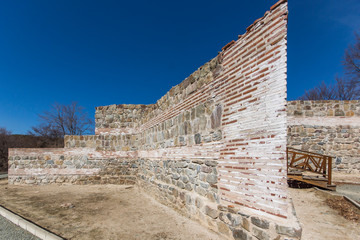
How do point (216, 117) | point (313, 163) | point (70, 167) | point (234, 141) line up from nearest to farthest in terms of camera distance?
point (234, 141), point (216, 117), point (313, 163), point (70, 167)

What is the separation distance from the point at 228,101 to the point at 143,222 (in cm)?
337

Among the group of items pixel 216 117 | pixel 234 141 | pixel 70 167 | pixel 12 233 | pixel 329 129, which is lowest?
pixel 12 233

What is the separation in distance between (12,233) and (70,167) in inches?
232

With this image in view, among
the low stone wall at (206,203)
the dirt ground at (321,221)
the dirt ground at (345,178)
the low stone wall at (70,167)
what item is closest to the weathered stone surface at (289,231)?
the low stone wall at (206,203)

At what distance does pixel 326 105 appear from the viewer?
10.1 meters

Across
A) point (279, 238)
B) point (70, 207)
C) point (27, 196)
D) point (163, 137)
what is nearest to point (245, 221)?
point (279, 238)

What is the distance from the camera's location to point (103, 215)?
5230 mm

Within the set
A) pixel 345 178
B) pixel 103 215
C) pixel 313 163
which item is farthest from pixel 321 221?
pixel 345 178

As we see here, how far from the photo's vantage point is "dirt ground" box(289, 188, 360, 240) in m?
4.04

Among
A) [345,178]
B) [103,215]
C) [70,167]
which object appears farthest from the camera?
[70,167]

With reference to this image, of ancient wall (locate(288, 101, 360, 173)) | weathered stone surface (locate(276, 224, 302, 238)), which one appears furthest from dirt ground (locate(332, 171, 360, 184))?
weathered stone surface (locate(276, 224, 302, 238))

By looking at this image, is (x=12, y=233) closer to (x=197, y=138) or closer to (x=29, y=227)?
(x=29, y=227)

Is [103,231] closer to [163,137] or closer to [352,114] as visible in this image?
[163,137]

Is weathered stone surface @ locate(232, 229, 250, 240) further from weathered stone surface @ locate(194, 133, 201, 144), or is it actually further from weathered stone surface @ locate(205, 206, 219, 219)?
weathered stone surface @ locate(194, 133, 201, 144)
